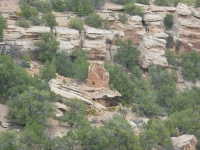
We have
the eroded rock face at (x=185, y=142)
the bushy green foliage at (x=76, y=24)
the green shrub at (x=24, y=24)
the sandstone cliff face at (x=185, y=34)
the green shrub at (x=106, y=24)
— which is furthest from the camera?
the sandstone cliff face at (x=185, y=34)

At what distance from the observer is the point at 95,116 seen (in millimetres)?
46875

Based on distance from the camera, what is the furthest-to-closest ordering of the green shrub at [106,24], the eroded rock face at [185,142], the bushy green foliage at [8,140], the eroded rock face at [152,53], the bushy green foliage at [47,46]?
the green shrub at [106,24] < the eroded rock face at [152,53] < the bushy green foliage at [47,46] < the eroded rock face at [185,142] < the bushy green foliage at [8,140]

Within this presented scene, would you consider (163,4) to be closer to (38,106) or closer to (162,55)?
(162,55)

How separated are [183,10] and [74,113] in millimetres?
30048

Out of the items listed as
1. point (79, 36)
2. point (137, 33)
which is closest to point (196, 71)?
point (137, 33)

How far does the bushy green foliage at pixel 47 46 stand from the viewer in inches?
2301

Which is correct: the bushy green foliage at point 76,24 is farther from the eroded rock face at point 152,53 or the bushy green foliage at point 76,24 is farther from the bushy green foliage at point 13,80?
the bushy green foliage at point 13,80

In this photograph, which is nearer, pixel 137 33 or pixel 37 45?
pixel 37 45

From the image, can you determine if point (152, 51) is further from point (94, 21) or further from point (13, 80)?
point (13, 80)

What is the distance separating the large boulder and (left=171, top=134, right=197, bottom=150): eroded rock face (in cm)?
2836

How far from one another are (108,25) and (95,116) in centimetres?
2070

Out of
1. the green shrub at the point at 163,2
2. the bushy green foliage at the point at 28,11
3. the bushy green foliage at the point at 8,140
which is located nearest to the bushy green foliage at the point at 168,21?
the green shrub at the point at 163,2

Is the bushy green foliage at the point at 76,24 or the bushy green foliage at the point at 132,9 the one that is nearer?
the bushy green foliage at the point at 76,24

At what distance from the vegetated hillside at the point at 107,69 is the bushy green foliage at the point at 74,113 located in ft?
0.23
